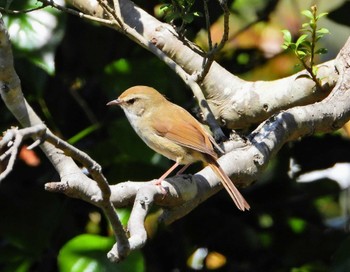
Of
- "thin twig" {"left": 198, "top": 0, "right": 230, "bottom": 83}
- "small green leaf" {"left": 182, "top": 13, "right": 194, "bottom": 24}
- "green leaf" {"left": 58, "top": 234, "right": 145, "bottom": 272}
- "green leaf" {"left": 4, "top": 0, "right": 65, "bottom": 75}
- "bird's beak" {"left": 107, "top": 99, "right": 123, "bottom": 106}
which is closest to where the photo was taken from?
"thin twig" {"left": 198, "top": 0, "right": 230, "bottom": 83}

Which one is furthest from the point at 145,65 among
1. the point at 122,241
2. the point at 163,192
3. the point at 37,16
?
the point at 122,241

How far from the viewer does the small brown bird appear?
4.44 meters

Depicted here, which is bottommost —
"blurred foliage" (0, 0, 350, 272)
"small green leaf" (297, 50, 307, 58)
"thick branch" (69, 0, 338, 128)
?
"blurred foliage" (0, 0, 350, 272)

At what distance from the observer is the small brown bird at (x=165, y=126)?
444 cm

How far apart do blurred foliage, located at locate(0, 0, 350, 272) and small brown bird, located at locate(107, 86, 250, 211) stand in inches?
3.3

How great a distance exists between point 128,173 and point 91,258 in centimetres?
65

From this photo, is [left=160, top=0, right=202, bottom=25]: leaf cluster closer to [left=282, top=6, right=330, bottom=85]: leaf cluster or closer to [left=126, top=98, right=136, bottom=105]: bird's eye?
[left=282, top=6, right=330, bottom=85]: leaf cluster

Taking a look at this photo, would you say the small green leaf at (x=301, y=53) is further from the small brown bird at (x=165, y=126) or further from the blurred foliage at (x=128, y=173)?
the blurred foliage at (x=128, y=173)

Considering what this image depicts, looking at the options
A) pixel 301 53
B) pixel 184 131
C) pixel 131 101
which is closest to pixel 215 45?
pixel 301 53

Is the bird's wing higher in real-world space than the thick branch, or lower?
lower

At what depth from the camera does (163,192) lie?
3.13 meters

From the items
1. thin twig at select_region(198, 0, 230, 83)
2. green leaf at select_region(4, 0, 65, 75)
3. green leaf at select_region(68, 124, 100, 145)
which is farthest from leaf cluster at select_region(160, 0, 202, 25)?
green leaf at select_region(68, 124, 100, 145)

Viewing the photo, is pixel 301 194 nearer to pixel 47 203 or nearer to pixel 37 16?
pixel 47 203

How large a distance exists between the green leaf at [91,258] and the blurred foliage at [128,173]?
1.38 feet
